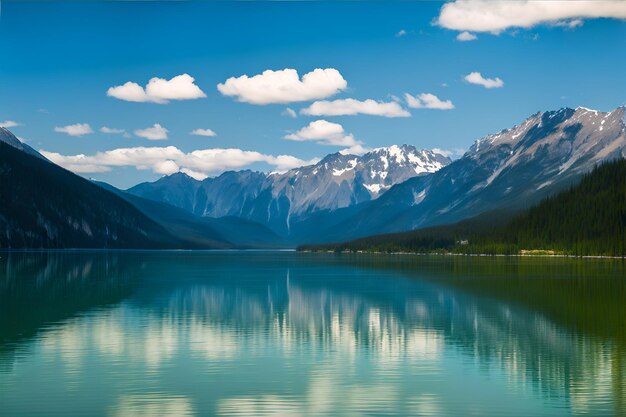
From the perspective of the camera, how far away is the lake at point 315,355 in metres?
39.0

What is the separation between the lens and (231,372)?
47.0 metres

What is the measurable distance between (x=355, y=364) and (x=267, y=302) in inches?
1860

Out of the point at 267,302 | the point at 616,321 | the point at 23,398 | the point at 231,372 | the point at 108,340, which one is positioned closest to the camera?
→ the point at 23,398

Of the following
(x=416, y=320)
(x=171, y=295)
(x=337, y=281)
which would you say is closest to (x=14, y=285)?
(x=171, y=295)

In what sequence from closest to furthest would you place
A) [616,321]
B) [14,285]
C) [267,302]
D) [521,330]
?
[521,330] → [616,321] → [267,302] → [14,285]

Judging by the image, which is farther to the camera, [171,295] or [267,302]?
[171,295]

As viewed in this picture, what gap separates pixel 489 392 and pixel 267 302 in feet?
187

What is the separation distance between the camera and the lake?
39000mm

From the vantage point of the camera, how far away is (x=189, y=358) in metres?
52.1

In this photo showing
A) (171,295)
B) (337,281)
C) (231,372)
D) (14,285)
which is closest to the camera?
(231,372)

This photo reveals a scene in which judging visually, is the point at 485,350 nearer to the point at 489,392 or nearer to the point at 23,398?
the point at 489,392

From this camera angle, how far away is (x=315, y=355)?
53938mm

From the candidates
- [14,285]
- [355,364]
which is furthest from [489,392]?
[14,285]

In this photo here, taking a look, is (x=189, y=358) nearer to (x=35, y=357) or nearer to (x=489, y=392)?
(x=35, y=357)
